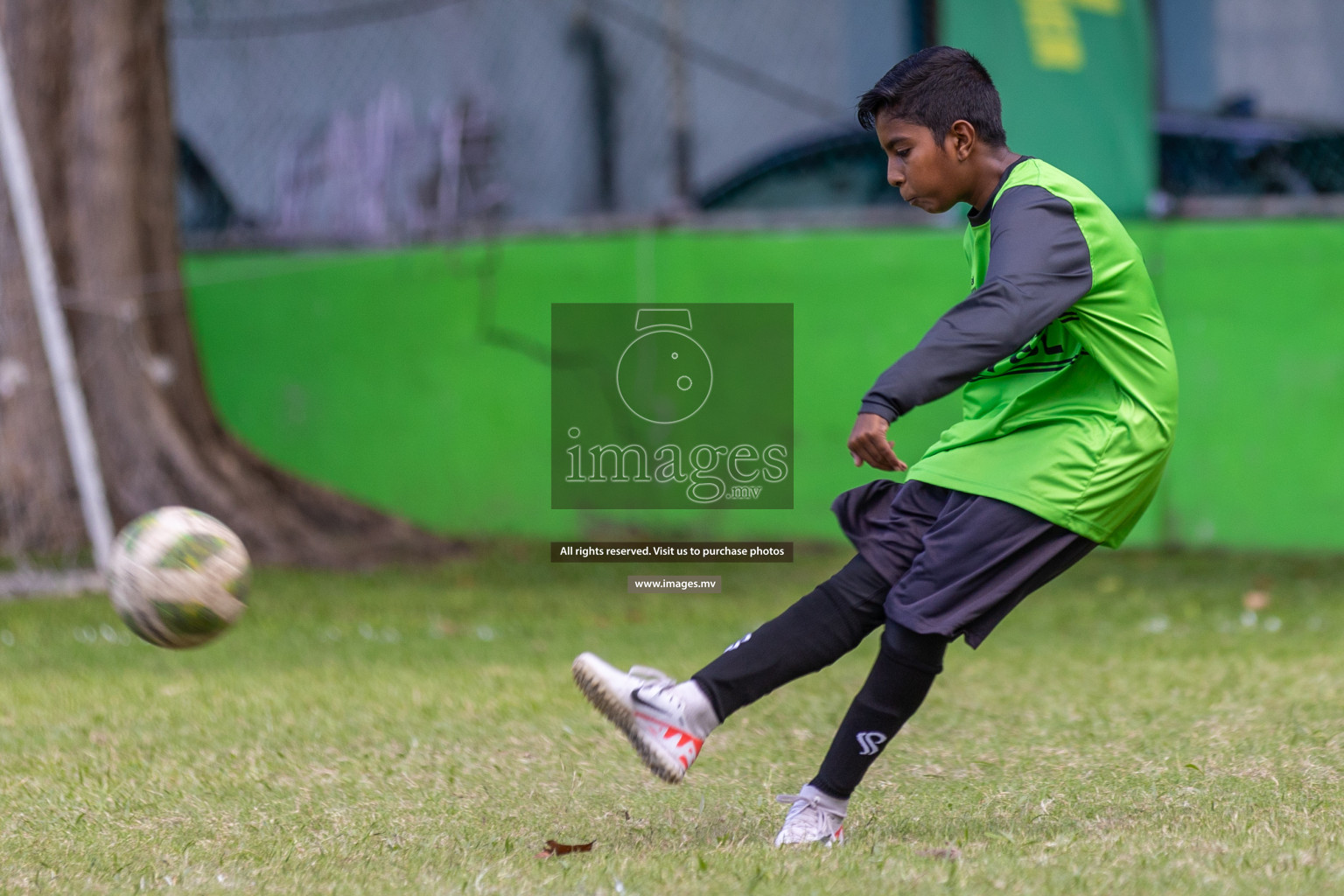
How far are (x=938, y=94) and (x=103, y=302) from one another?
5796 mm

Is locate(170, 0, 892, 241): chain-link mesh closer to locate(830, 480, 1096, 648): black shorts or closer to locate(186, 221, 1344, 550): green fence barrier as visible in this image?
locate(186, 221, 1344, 550): green fence barrier

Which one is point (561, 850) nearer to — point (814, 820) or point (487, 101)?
point (814, 820)

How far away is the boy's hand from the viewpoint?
2.98 metres

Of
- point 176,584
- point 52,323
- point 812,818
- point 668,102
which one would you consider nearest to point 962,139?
point 812,818

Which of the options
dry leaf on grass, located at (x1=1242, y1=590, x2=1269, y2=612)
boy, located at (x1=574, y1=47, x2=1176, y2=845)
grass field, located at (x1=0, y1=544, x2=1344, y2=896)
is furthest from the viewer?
dry leaf on grass, located at (x1=1242, y1=590, x2=1269, y2=612)

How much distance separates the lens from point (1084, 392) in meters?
3.34

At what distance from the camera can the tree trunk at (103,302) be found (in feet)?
25.5

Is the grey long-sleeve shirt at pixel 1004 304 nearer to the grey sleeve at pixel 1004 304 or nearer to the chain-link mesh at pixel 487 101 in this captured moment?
the grey sleeve at pixel 1004 304

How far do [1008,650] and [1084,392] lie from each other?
2.95 meters

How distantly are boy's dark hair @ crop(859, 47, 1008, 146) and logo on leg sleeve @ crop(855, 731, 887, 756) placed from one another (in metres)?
1.29

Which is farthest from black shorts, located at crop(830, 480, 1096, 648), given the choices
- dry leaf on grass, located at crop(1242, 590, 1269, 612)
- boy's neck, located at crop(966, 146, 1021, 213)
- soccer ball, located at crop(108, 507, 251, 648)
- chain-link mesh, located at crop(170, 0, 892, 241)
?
chain-link mesh, located at crop(170, 0, 892, 241)

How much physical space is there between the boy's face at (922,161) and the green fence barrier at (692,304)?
5423 millimetres

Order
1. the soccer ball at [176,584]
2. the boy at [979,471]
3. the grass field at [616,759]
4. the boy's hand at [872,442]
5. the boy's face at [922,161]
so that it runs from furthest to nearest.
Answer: the soccer ball at [176,584] → the boy's face at [922,161] → the boy at [979,471] → the grass field at [616,759] → the boy's hand at [872,442]

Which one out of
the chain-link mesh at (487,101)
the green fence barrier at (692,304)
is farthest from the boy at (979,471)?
the chain-link mesh at (487,101)
